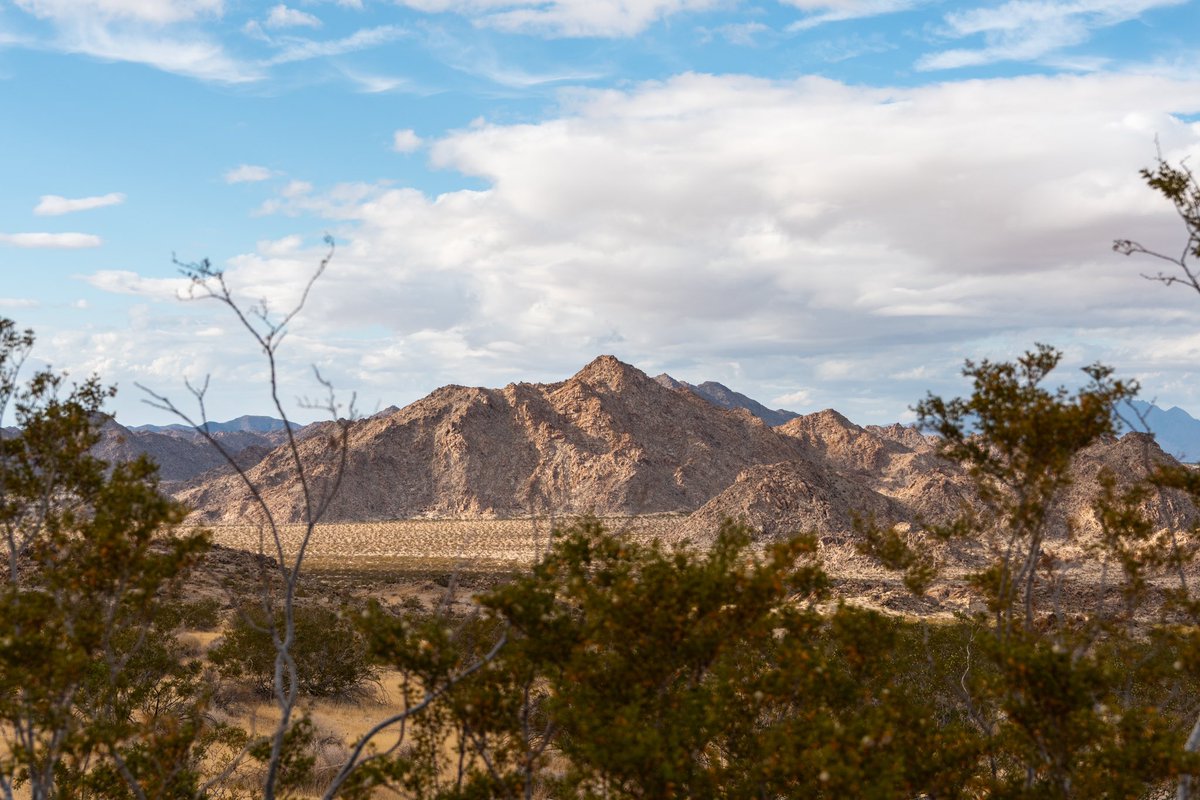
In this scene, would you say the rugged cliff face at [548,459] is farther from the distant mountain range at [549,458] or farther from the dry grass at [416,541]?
the dry grass at [416,541]

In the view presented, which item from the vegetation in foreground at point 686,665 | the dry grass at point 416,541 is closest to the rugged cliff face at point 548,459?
the dry grass at point 416,541

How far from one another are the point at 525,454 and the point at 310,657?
97104mm

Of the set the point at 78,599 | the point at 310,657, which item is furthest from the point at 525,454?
the point at 78,599

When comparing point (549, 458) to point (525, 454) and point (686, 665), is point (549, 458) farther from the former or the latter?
point (686, 665)

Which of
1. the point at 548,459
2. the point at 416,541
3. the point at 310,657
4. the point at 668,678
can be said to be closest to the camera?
the point at 668,678

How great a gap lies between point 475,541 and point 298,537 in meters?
20.1

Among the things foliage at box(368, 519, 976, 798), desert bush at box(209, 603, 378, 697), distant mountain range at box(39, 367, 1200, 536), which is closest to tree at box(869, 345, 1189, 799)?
foliage at box(368, 519, 976, 798)

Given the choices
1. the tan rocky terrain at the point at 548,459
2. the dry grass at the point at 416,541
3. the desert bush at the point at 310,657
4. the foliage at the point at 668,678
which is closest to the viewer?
the foliage at the point at 668,678

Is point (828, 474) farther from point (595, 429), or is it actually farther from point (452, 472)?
point (452, 472)

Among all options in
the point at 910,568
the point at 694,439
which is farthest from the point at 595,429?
the point at 910,568

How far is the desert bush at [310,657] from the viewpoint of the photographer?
936 inches

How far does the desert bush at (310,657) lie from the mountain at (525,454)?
7961 centimetres

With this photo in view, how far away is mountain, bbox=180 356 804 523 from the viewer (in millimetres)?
114438

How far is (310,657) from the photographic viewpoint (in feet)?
81.6
